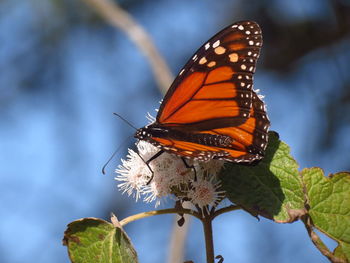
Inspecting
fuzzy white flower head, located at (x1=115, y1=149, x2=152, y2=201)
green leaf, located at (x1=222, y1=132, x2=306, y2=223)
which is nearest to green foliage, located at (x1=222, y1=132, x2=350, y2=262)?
green leaf, located at (x1=222, y1=132, x2=306, y2=223)

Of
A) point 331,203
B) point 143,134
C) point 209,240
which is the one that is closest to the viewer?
point 209,240

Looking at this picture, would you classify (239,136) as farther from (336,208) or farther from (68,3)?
(68,3)

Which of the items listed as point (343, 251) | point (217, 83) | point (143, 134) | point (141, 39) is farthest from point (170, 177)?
point (141, 39)

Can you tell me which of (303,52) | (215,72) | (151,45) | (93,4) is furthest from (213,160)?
(303,52)

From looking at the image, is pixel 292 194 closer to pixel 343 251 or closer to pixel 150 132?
pixel 343 251

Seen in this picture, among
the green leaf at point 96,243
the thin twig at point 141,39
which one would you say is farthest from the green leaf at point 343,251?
the thin twig at point 141,39

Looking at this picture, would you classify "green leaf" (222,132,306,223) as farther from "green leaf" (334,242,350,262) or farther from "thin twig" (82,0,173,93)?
"thin twig" (82,0,173,93)
